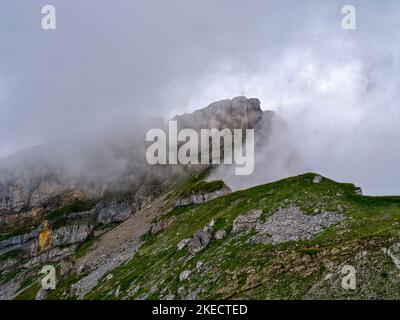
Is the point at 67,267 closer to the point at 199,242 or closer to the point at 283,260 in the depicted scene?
the point at 199,242

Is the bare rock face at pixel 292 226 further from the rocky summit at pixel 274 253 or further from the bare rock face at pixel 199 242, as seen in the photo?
the bare rock face at pixel 199 242

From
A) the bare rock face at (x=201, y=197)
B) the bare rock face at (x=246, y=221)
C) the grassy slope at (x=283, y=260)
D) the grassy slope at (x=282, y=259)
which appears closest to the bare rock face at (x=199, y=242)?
the grassy slope at (x=283, y=260)

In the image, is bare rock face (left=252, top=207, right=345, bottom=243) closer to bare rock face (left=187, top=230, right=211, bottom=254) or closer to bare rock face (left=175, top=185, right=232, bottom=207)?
bare rock face (left=187, top=230, right=211, bottom=254)

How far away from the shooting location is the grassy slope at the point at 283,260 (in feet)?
174

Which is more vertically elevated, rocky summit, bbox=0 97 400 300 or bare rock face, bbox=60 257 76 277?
rocky summit, bbox=0 97 400 300

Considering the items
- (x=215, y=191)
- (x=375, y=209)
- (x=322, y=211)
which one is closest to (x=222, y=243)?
(x=322, y=211)

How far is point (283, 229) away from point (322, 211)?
923cm

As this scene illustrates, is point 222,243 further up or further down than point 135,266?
further up

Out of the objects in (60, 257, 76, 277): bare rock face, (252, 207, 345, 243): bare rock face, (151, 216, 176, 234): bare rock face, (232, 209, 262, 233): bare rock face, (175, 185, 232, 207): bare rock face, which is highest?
(252, 207, 345, 243): bare rock face

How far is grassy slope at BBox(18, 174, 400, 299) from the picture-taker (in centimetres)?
5294

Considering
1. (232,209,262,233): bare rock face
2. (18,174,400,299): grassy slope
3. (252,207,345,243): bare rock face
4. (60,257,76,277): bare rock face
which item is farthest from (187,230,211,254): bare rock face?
(60,257,76,277): bare rock face
